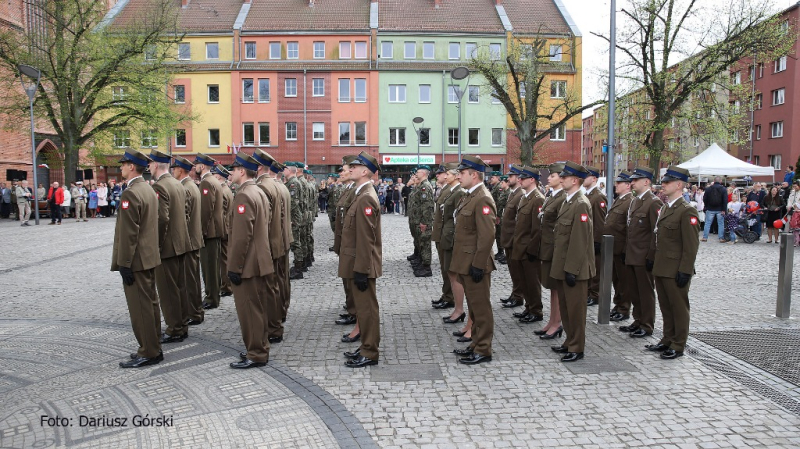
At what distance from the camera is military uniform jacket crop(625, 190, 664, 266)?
7.42 meters

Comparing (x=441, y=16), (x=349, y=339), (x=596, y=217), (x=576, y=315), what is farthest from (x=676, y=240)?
(x=441, y=16)

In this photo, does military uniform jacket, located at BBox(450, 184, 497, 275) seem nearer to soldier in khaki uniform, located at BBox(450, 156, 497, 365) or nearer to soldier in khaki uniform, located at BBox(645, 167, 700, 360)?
soldier in khaki uniform, located at BBox(450, 156, 497, 365)

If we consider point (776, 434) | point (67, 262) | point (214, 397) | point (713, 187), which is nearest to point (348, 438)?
point (214, 397)

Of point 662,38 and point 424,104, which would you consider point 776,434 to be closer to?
point 662,38

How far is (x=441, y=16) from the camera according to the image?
4866 cm

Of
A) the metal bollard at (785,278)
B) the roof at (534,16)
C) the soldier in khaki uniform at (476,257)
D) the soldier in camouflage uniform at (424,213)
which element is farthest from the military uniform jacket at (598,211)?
the roof at (534,16)

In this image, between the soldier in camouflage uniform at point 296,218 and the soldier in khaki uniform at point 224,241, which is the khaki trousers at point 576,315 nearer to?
the soldier in khaki uniform at point 224,241

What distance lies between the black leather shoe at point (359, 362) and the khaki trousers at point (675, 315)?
332 centimetres

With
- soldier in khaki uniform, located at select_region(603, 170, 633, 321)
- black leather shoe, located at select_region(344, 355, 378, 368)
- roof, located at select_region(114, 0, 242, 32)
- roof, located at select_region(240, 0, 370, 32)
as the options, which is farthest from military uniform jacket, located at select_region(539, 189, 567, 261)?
roof, located at select_region(114, 0, 242, 32)

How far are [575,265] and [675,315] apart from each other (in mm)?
1346

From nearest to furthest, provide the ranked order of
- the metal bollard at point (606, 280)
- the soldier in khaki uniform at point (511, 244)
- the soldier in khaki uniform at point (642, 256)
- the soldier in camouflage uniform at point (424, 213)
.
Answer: the soldier in khaki uniform at point (642, 256) < the metal bollard at point (606, 280) < the soldier in khaki uniform at point (511, 244) < the soldier in camouflage uniform at point (424, 213)

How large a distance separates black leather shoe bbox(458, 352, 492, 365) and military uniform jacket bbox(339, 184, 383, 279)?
129 centimetres

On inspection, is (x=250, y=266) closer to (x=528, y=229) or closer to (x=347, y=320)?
(x=347, y=320)

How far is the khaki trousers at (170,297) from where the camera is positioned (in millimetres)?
7074
